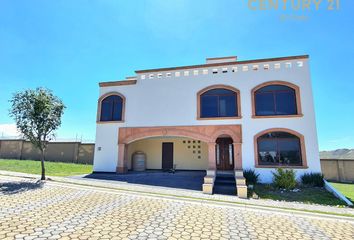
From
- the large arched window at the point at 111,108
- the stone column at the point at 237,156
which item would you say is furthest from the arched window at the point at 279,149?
the large arched window at the point at 111,108

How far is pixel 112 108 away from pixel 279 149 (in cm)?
1414

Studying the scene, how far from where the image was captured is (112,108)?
18.8 m

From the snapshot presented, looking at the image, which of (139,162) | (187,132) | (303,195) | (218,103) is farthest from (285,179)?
(139,162)

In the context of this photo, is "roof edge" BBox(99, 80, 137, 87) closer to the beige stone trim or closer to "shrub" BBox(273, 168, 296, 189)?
the beige stone trim

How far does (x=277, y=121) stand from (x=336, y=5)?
7580 millimetres

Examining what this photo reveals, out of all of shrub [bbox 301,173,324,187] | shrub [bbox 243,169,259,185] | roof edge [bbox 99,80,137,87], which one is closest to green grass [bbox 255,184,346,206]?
shrub [bbox 301,173,324,187]

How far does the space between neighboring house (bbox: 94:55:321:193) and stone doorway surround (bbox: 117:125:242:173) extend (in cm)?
7

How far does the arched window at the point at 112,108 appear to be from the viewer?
60.9 ft

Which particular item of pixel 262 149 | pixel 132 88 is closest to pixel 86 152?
pixel 132 88

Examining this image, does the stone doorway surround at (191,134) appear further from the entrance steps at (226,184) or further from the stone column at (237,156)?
the entrance steps at (226,184)

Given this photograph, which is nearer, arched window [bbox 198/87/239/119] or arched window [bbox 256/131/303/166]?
arched window [bbox 256/131/303/166]

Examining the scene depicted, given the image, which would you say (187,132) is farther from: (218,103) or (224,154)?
(224,154)

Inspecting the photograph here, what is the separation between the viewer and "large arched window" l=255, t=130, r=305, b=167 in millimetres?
14531

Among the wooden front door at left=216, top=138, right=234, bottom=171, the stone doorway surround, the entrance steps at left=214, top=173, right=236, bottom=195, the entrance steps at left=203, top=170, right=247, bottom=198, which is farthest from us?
the wooden front door at left=216, top=138, right=234, bottom=171
